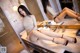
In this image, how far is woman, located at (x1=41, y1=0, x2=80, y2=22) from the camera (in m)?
1.78

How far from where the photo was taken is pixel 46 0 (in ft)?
7.72

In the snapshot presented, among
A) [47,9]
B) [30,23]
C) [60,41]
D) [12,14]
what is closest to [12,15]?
[12,14]

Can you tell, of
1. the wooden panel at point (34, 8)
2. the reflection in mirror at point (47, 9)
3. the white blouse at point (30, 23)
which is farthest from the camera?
the wooden panel at point (34, 8)

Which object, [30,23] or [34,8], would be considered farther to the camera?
[34,8]

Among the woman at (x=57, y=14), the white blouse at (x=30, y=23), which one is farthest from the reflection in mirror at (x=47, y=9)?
the white blouse at (x=30, y=23)


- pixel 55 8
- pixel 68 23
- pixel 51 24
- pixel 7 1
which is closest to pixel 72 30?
pixel 68 23

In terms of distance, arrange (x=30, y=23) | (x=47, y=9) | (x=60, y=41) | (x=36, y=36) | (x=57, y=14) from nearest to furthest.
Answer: (x=60, y=41) < (x=36, y=36) < (x=57, y=14) < (x=30, y=23) < (x=47, y=9)

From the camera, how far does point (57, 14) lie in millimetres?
2047

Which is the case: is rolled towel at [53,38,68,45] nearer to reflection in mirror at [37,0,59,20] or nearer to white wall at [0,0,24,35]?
reflection in mirror at [37,0,59,20]

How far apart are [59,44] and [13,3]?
1.37 m

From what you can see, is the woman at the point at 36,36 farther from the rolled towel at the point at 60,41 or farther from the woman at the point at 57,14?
the woman at the point at 57,14

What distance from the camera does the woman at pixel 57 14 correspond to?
1.78 meters

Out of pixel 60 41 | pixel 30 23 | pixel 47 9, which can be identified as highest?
pixel 47 9

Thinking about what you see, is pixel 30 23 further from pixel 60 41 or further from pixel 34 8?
pixel 60 41
